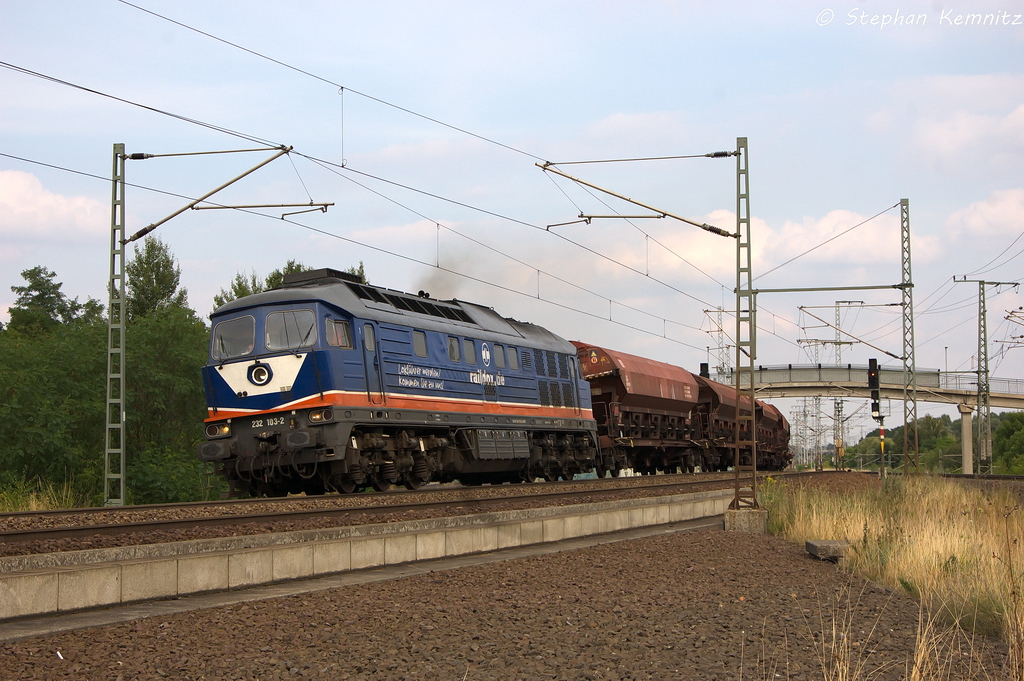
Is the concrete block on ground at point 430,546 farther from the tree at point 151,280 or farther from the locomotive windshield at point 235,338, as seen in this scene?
the tree at point 151,280

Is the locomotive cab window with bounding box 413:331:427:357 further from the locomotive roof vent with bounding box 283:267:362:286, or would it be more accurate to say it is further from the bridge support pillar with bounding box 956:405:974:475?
the bridge support pillar with bounding box 956:405:974:475

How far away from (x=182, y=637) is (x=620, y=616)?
3.73 metres

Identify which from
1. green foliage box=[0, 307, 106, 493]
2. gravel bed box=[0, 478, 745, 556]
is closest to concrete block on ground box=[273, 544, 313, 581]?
gravel bed box=[0, 478, 745, 556]

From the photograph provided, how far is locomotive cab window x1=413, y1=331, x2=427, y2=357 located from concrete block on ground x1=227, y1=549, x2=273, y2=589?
9707mm

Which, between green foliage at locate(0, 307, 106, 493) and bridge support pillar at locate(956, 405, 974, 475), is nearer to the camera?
green foliage at locate(0, 307, 106, 493)

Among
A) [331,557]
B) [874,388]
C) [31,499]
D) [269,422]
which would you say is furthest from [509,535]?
[874,388]

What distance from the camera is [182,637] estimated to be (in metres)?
7.16

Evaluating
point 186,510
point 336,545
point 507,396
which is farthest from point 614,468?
point 336,545

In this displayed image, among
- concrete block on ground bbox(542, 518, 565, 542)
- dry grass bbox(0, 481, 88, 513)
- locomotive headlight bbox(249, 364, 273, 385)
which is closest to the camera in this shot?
concrete block on ground bbox(542, 518, 565, 542)

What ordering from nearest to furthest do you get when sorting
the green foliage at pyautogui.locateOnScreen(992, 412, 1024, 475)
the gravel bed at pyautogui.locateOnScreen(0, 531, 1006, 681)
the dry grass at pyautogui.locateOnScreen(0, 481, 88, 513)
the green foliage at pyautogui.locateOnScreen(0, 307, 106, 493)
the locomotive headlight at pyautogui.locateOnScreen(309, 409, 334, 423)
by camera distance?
the gravel bed at pyautogui.locateOnScreen(0, 531, 1006, 681) → the locomotive headlight at pyautogui.locateOnScreen(309, 409, 334, 423) → the dry grass at pyautogui.locateOnScreen(0, 481, 88, 513) → the green foliage at pyautogui.locateOnScreen(0, 307, 106, 493) → the green foliage at pyautogui.locateOnScreen(992, 412, 1024, 475)

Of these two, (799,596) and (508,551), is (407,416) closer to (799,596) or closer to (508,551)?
(508,551)

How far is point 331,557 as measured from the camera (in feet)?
35.5

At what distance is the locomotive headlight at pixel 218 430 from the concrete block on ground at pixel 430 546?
6.75 m

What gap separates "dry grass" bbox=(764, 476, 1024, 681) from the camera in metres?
8.66
